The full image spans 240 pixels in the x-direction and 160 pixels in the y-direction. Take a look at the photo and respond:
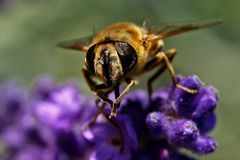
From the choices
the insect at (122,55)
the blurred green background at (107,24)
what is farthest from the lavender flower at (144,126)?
the blurred green background at (107,24)

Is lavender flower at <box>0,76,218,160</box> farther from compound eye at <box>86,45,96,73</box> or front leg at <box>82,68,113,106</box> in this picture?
compound eye at <box>86,45,96,73</box>

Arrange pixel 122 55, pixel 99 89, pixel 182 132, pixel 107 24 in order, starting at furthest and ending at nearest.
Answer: pixel 107 24
pixel 182 132
pixel 99 89
pixel 122 55

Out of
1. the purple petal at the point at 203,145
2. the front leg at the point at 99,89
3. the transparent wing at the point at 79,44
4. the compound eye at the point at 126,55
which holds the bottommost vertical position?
the purple petal at the point at 203,145

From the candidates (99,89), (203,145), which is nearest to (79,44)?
(99,89)

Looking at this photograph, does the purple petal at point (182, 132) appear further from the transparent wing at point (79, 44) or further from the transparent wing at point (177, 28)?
the transparent wing at point (79, 44)

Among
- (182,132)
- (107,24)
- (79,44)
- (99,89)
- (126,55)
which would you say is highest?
(107,24)

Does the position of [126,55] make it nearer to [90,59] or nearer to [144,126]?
[90,59]

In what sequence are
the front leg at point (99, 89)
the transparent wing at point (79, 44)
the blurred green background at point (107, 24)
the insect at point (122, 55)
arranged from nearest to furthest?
the insect at point (122, 55) < the front leg at point (99, 89) < the transparent wing at point (79, 44) < the blurred green background at point (107, 24)

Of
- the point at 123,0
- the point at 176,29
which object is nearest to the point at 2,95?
the point at 123,0
